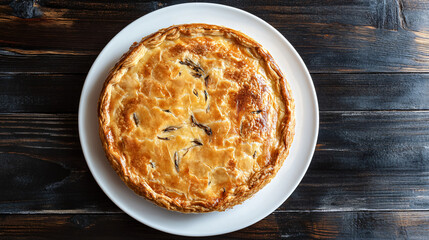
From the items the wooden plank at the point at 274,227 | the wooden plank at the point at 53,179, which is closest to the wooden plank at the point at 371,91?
the wooden plank at the point at 274,227

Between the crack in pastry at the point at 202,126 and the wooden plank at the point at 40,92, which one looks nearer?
the crack in pastry at the point at 202,126

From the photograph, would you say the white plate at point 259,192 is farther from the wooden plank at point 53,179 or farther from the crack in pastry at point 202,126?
the crack in pastry at point 202,126

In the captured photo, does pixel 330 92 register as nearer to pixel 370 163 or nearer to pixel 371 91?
pixel 371 91

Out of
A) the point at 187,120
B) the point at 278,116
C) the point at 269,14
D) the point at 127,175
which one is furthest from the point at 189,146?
the point at 269,14

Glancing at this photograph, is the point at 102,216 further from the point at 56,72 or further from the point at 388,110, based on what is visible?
the point at 388,110

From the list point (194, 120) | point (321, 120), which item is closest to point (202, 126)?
point (194, 120)

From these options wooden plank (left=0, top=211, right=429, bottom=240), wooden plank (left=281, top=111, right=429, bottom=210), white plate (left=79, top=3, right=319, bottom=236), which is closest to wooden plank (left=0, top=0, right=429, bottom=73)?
white plate (left=79, top=3, right=319, bottom=236)
